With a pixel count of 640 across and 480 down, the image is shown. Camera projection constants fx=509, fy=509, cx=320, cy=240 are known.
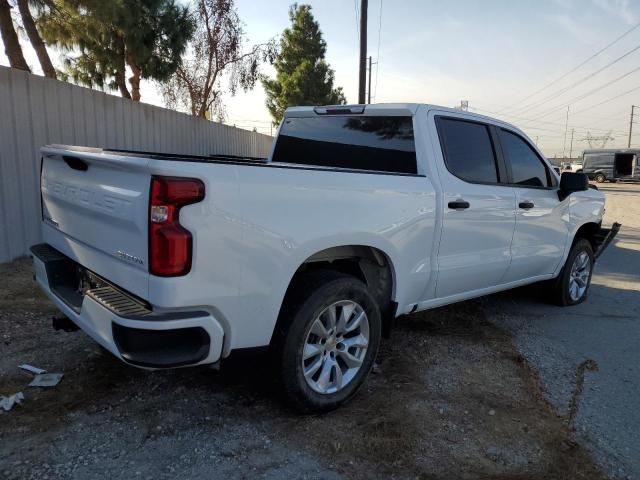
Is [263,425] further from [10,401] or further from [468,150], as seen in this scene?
[468,150]

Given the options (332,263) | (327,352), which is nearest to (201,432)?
(327,352)

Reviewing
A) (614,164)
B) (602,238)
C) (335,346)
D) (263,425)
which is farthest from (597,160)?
(263,425)

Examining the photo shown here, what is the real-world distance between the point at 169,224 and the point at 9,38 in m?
11.4

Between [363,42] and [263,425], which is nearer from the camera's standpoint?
[263,425]

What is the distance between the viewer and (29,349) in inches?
151

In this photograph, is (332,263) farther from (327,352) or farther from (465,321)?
(465,321)

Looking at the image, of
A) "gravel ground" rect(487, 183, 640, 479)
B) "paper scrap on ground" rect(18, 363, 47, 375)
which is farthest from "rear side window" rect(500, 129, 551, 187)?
"paper scrap on ground" rect(18, 363, 47, 375)

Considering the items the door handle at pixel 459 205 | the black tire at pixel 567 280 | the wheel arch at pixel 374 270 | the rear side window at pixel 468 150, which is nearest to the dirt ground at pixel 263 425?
the wheel arch at pixel 374 270

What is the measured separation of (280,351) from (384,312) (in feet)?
3.25

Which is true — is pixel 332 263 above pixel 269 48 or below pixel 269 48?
below

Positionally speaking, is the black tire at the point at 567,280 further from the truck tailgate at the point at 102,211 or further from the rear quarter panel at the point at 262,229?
the truck tailgate at the point at 102,211

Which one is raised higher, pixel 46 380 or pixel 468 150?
pixel 468 150

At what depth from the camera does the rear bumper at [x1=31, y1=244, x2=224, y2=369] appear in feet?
7.60

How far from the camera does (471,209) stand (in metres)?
3.85
